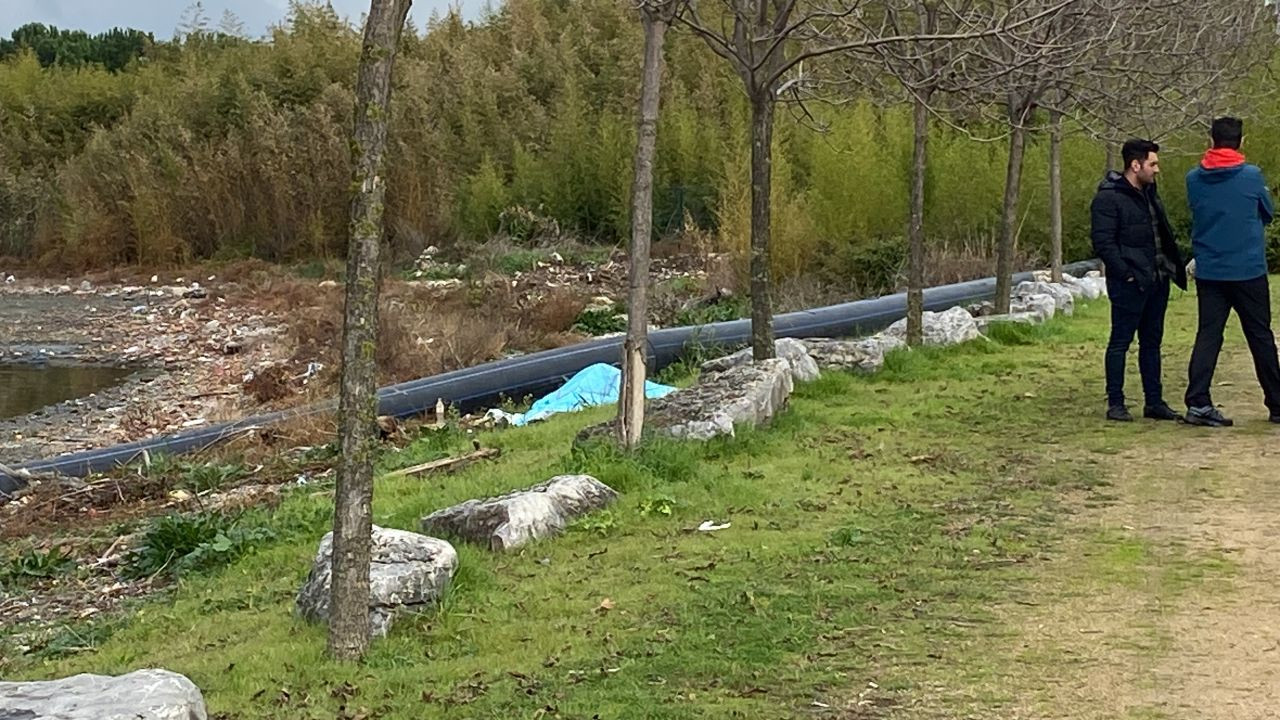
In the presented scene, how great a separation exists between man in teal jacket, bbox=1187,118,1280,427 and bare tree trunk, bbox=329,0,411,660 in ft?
17.0

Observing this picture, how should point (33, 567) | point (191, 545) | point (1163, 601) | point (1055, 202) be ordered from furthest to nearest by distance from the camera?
point (1055, 202), point (33, 567), point (191, 545), point (1163, 601)

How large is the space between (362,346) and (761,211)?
481cm

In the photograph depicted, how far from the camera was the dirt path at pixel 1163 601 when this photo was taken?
4.11 meters

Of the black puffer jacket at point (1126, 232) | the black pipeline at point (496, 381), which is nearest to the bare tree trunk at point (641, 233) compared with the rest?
the black puffer jacket at point (1126, 232)

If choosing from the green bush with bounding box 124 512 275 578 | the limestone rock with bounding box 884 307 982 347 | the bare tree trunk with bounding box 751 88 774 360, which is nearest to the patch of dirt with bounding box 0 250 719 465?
the limestone rock with bounding box 884 307 982 347

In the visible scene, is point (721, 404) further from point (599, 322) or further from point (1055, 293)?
point (599, 322)

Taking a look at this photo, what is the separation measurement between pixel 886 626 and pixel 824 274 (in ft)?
48.7

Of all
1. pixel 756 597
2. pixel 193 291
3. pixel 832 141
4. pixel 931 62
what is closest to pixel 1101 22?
pixel 931 62

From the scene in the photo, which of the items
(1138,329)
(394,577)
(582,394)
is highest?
(1138,329)

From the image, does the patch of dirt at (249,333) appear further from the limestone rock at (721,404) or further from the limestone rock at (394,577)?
the limestone rock at (394,577)

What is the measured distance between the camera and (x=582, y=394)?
11.4 meters

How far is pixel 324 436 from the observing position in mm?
11258

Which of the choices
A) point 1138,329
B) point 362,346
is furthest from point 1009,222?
point 362,346

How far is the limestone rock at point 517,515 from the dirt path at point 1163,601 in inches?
82.9
